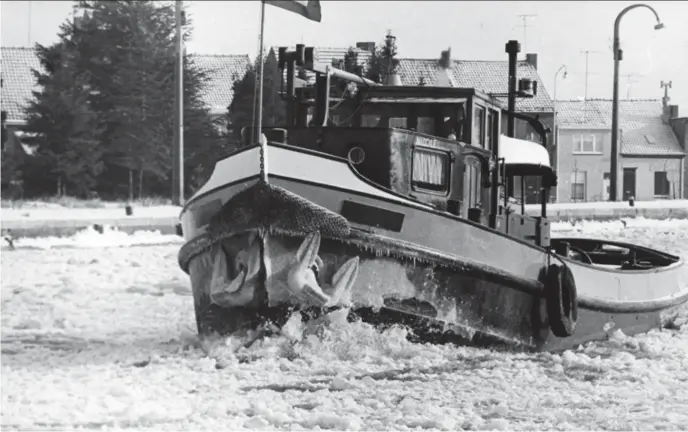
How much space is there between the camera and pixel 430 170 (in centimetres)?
772

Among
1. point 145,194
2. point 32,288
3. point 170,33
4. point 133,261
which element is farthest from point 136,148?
point 32,288

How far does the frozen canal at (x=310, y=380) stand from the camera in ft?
18.7

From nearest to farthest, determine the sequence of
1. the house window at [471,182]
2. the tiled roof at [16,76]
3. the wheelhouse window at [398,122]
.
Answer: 1. the house window at [471,182]
2. the wheelhouse window at [398,122]
3. the tiled roof at [16,76]

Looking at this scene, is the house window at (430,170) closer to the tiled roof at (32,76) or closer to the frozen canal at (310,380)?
the frozen canal at (310,380)

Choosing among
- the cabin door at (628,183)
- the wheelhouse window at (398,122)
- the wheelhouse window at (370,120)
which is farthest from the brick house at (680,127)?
the cabin door at (628,183)

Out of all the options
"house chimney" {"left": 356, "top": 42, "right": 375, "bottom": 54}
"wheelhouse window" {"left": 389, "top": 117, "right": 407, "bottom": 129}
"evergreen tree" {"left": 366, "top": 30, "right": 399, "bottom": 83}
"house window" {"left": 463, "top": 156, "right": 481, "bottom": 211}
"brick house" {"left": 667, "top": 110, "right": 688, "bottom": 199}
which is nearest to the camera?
"house window" {"left": 463, "top": 156, "right": 481, "bottom": 211}

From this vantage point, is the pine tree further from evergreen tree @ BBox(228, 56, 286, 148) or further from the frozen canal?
the frozen canal

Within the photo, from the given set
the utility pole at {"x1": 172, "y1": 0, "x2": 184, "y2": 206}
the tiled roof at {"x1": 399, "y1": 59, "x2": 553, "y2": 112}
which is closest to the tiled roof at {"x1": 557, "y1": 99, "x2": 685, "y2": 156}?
the tiled roof at {"x1": 399, "y1": 59, "x2": 553, "y2": 112}

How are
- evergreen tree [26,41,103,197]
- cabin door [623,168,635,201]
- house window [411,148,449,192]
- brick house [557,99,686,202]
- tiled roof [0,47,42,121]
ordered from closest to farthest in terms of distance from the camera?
house window [411,148,449,192], brick house [557,99,686,202], cabin door [623,168,635,201], evergreen tree [26,41,103,197], tiled roof [0,47,42,121]

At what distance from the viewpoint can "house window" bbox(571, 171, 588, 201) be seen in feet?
80.8

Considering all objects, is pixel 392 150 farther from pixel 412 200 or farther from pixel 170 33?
pixel 170 33

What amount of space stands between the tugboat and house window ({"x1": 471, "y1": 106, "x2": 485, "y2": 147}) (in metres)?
0.01

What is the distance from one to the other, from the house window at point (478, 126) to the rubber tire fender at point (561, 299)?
106 cm

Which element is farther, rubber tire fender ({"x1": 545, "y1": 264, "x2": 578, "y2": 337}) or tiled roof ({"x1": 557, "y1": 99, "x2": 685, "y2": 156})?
tiled roof ({"x1": 557, "y1": 99, "x2": 685, "y2": 156})
